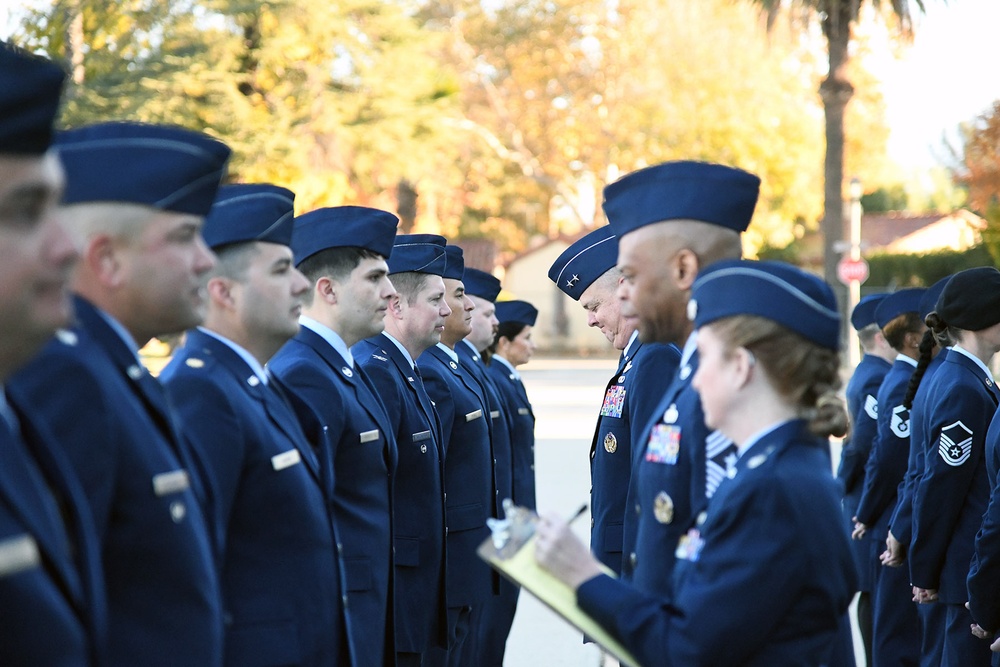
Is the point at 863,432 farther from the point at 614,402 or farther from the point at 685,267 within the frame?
the point at 685,267

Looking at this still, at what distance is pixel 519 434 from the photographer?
29.3 ft

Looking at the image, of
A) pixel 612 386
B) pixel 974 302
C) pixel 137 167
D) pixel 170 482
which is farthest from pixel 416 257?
pixel 170 482

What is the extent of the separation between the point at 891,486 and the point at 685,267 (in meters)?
4.28

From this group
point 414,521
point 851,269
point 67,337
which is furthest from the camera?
point 851,269

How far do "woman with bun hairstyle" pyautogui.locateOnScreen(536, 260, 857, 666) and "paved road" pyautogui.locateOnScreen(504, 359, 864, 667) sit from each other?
4898 mm

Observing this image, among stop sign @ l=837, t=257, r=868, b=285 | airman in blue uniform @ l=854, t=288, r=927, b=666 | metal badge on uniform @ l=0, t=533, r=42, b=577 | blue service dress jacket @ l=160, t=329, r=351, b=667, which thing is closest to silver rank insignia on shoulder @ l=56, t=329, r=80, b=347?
metal badge on uniform @ l=0, t=533, r=42, b=577

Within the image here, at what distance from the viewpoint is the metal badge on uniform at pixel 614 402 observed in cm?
546

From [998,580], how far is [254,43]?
3211 centimetres

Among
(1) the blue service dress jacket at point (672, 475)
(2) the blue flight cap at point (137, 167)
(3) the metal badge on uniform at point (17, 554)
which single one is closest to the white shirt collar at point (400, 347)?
(1) the blue service dress jacket at point (672, 475)

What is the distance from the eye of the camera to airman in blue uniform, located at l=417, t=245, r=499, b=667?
21.3ft

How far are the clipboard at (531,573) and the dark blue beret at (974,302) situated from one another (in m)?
3.34

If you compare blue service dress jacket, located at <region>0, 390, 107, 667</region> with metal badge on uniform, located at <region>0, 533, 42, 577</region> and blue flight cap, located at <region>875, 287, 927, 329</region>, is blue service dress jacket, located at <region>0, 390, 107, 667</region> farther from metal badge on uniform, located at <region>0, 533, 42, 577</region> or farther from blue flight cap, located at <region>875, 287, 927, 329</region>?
blue flight cap, located at <region>875, 287, 927, 329</region>

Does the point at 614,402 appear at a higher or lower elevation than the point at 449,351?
higher

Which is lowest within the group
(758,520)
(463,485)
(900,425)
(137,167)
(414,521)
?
(463,485)
